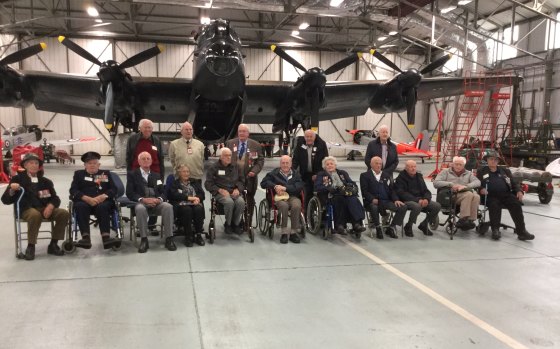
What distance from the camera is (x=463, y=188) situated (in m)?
5.68

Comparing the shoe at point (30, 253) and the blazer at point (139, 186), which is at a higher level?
the blazer at point (139, 186)

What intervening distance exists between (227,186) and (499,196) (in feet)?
13.5

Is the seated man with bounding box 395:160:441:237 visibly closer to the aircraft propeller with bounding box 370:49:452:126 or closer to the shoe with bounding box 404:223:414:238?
the shoe with bounding box 404:223:414:238

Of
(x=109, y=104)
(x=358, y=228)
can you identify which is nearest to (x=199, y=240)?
(x=358, y=228)

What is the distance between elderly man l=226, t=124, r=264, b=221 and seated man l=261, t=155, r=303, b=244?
0.65 ft

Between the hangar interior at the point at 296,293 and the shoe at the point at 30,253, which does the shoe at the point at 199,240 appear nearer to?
the hangar interior at the point at 296,293

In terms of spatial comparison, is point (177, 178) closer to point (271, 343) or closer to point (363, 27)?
point (271, 343)

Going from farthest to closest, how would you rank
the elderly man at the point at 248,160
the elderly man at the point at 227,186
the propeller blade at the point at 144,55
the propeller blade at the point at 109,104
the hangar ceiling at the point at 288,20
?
the hangar ceiling at the point at 288,20 < the propeller blade at the point at 144,55 < the propeller blade at the point at 109,104 < the elderly man at the point at 248,160 < the elderly man at the point at 227,186

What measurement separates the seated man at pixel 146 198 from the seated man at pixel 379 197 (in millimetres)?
2799

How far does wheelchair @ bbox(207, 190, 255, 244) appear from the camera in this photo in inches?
205

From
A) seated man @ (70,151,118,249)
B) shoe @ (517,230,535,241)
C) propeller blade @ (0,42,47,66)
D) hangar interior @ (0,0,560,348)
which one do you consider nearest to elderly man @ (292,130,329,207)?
hangar interior @ (0,0,560,348)

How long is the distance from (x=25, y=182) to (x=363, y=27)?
24810 millimetres

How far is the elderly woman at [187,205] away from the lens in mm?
5008

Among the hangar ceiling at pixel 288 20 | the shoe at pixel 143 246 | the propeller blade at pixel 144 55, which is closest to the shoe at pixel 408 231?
the shoe at pixel 143 246
